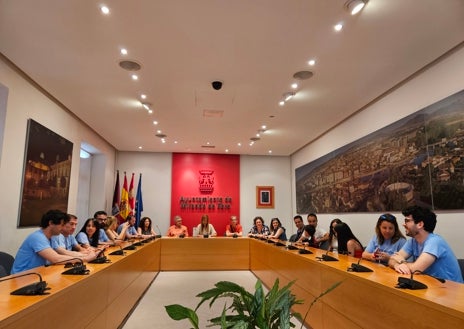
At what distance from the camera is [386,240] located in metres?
3.42

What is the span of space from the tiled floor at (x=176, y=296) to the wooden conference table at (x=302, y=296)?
0.19 m

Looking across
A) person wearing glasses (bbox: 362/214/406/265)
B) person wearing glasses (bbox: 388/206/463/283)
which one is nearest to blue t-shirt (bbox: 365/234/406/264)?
person wearing glasses (bbox: 362/214/406/265)

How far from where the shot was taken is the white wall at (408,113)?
12.6 ft

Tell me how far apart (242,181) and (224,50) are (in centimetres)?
654

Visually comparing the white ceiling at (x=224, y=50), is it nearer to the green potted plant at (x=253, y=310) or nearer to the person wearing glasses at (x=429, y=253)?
the person wearing glasses at (x=429, y=253)

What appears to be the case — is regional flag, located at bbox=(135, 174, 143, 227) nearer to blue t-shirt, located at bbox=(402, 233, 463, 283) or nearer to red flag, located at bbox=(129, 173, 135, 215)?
red flag, located at bbox=(129, 173, 135, 215)

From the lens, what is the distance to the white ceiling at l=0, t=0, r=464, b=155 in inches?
123

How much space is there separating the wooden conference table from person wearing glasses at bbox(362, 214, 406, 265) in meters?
0.42

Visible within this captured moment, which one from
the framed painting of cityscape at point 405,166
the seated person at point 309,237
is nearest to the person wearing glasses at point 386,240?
the framed painting of cityscape at point 405,166

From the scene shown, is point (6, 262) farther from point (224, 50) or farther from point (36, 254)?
point (224, 50)

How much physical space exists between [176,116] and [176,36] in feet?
9.53

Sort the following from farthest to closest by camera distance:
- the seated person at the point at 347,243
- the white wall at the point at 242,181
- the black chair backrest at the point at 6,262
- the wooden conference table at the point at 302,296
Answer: the white wall at the point at 242,181, the seated person at the point at 347,243, the black chair backrest at the point at 6,262, the wooden conference table at the point at 302,296

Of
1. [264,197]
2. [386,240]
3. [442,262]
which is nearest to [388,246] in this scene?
[386,240]

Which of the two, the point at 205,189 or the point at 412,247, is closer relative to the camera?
the point at 412,247
